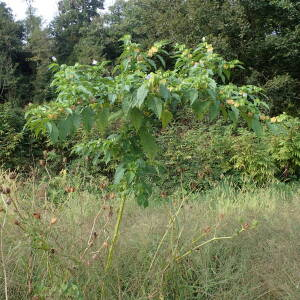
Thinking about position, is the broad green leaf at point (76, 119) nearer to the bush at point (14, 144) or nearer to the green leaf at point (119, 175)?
the green leaf at point (119, 175)

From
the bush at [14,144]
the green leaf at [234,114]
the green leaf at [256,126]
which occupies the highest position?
the green leaf at [234,114]

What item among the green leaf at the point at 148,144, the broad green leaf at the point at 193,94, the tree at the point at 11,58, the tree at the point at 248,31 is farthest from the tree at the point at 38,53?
the broad green leaf at the point at 193,94

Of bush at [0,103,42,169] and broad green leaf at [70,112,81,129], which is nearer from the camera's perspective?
broad green leaf at [70,112,81,129]

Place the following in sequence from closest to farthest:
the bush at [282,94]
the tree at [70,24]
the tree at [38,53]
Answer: the bush at [282,94]
the tree at [38,53]
the tree at [70,24]

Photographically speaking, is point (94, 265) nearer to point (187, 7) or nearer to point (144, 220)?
point (144, 220)

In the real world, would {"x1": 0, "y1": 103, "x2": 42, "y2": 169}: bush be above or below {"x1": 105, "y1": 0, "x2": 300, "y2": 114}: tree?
below

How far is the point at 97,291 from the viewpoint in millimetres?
1730

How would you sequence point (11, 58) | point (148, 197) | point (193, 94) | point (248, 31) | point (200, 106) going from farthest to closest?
1. point (11, 58)
2. point (248, 31)
3. point (148, 197)
4. point (200, 106)
5. point (193, 94)

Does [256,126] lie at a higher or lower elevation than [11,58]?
lower

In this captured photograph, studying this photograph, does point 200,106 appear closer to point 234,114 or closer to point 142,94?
point 234,114

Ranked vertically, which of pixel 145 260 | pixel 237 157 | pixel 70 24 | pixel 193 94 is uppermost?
pixel 70 24

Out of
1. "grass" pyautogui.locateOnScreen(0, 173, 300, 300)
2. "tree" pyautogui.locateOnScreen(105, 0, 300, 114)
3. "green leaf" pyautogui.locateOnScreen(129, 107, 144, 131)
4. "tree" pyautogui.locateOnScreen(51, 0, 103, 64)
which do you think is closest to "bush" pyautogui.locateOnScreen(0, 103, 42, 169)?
"grass" pyautogui.locateOnScreen(0, 173, 300, 300)

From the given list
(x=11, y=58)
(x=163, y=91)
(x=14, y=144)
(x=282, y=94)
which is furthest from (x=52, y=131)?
(x=11, y=58)

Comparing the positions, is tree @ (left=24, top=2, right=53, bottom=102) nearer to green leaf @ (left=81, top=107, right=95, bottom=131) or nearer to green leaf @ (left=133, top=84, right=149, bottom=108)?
→ green leaf @ (left=81, top=107, right=95, bottom=131)
